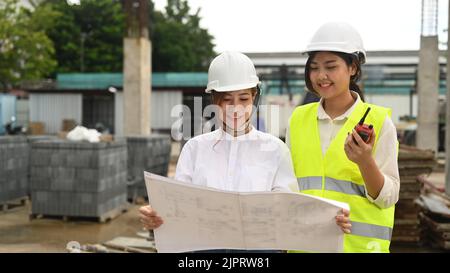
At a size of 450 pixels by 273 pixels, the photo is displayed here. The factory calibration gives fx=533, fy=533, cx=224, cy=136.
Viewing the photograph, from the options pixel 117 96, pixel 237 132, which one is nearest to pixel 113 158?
pixel 237 132

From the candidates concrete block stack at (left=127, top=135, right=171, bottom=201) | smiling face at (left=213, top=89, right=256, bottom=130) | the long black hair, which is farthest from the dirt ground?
the long black hair

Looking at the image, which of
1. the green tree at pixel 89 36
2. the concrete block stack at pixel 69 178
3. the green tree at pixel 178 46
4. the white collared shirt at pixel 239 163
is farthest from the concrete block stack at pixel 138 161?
the green tree at pixel 178 46

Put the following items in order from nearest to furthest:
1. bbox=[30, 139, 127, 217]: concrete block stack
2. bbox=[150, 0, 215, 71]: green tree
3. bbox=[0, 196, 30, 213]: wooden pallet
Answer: bbox=[30, 139, 127, 217]: concrete block stack → bbox=[0, 196, 30, 213]: wooden pallet → bbox=[150, 0, 215, 71]: green tree

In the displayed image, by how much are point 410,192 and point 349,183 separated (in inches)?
188

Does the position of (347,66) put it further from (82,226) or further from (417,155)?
(82,226)

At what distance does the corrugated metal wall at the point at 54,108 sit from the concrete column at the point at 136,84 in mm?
14229

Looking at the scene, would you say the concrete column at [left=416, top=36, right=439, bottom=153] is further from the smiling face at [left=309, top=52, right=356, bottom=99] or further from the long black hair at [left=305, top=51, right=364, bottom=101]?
the smiling face at [left=309, top=52, right=356, bottom=99]

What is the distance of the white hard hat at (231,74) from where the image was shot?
2092 millimetres

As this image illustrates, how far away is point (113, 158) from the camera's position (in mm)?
7871

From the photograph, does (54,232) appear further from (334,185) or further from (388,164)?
(388,164)

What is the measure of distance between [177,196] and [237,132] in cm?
39

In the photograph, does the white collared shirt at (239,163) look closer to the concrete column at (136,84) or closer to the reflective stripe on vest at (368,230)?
the reflective stripe on vest at (368,230)

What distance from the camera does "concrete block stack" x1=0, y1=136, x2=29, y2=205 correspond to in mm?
8359

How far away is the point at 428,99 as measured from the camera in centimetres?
1423
